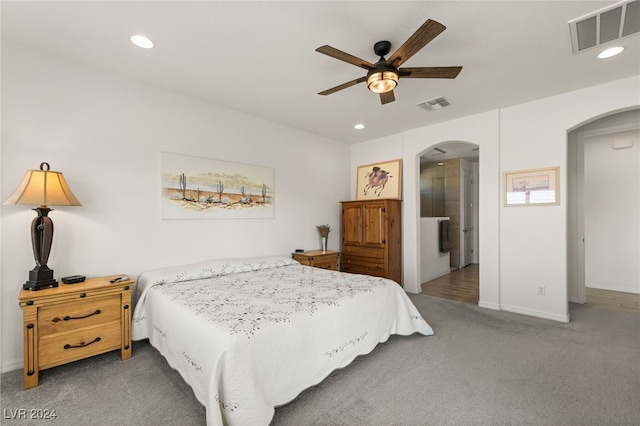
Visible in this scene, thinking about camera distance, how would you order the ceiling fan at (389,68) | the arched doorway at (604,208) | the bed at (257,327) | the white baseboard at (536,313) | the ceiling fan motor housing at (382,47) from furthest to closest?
the arched doorway at (604,208), the white baseboard at (536,313), the ceiling fan motor housing at (382,47), the ceiling fan at (389,68), the bed at (257,327)

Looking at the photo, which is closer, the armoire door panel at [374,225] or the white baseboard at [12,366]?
the white baseboard at [12,366]

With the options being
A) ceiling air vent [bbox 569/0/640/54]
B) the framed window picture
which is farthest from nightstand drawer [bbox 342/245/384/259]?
ceiling air vent [bbox 569/0/640/54]

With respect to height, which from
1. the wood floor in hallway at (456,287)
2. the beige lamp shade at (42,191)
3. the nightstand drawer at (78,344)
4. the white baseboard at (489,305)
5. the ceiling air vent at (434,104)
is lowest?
the wood floor in hallway at (456,287)

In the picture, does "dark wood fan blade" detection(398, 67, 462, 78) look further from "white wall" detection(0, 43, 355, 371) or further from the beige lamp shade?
the beige lamp shade

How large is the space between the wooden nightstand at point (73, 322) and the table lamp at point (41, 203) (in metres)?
0.12

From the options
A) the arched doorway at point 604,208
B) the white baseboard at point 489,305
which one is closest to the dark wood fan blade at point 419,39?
the white baseboard at point 489,305

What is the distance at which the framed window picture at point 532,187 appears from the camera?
347 centimetres

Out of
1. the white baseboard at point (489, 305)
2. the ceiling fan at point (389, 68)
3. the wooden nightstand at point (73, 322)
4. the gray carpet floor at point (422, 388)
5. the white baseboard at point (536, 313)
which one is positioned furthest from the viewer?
the white baseboard at point (489, 305)

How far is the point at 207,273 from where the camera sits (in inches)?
122

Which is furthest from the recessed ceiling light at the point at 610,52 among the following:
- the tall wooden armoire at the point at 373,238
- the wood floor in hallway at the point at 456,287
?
the wood floor in hallway at the point at 456,287

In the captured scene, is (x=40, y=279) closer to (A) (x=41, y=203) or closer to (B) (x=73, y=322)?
(B) (x=73, y=322)

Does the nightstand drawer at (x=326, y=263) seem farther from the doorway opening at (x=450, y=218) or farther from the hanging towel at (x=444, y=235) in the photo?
the hanging towel at (x=444, y=235)

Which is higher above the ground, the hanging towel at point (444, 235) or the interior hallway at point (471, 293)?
the hanging towel at point (444, 235)

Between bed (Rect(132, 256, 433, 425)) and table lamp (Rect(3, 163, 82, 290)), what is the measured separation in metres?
0.76
